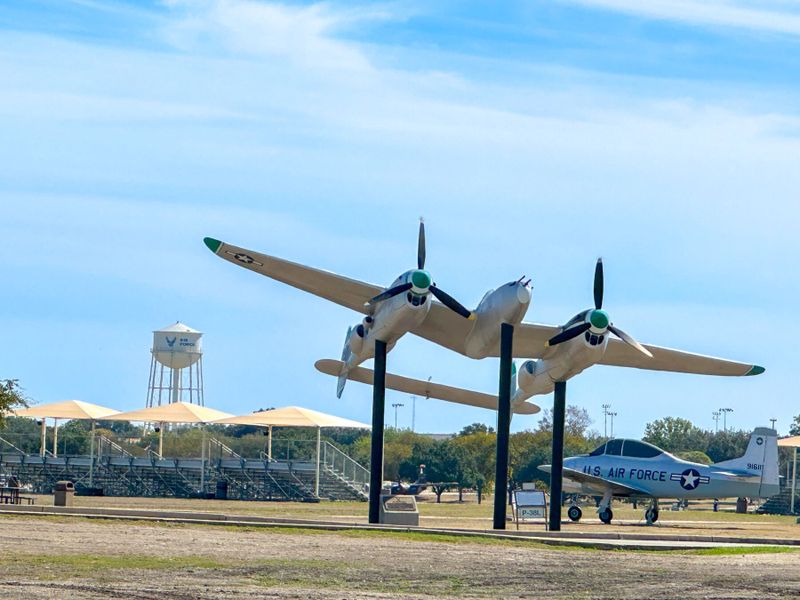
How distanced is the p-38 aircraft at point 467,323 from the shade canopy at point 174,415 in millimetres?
26052

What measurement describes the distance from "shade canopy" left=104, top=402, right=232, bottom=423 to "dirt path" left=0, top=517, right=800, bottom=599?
1435 inches

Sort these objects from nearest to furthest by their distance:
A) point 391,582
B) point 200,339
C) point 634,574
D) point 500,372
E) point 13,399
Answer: point 391,582, point 634,574, point 500,372, point 13,399, point 200,339

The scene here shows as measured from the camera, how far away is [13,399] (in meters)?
39.4

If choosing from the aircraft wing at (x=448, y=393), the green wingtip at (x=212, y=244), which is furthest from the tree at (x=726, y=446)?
the green wingtip at (x=212, y=244)

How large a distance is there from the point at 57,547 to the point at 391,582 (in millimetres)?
6301

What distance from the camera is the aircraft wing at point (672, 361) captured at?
1489 inches

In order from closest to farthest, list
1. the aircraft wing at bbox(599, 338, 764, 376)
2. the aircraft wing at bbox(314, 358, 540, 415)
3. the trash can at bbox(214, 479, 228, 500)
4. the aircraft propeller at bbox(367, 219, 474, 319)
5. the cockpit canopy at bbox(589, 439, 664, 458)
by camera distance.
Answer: the aircraft propeller at bbox(367, 219, 474, 319)
the aircraft wing at bbox(599, 338, 764, 376)
the aircraft wing at bbox(314, 358, 540, 415)
the cockpit canopy at bbox(589, 439, 664, 458)
the trash can at bbox(214, 479, 228, 500)

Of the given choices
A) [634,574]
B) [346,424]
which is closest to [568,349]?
[634,574]

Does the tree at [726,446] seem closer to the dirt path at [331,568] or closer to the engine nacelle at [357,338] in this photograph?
the engine nacelle at [357,338]

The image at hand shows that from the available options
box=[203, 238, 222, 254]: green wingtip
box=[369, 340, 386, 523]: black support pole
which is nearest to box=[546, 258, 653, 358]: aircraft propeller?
box=[369, 340, 386, 523]: black support pole

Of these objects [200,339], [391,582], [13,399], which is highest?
[200,339]

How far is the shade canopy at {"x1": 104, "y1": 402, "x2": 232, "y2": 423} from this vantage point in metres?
62.8

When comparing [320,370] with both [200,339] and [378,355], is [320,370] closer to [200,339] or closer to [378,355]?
[378,355]

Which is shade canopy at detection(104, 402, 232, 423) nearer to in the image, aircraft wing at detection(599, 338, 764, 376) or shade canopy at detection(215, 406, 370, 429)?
shade canopy at detection(215, 406, 370, 429)
